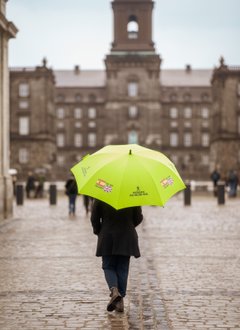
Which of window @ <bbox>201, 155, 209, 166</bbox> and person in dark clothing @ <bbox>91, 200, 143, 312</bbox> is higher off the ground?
person in dark clothing @ <bbox>91, 200, 143, 312</bbox>

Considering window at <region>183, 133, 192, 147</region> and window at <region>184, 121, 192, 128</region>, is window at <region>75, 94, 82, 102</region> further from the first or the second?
window at <region>183, 133, 192, 147</region>

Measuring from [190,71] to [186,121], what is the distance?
1019cm

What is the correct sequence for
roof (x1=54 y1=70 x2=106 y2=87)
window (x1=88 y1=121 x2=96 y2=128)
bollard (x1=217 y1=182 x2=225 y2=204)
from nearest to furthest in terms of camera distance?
bollard (x1=217 y1=182 x2=225 y2=204), window (x1=88 y1=121 x2=96 y2=128), roof (x1=54 y1=70 x2=106 y2=87)

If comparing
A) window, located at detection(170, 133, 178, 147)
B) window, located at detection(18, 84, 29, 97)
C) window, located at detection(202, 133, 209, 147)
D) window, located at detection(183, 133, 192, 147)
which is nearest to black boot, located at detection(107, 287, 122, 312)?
window, located at detection(18, 84, 29, 97)

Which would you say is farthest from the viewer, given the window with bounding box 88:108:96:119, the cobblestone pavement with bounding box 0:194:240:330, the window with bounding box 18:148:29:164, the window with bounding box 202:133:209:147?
the window with bounding box 88:108:96:119

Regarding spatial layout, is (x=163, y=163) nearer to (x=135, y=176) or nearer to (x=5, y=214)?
(x=135, y=176)

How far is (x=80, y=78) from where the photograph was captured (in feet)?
309

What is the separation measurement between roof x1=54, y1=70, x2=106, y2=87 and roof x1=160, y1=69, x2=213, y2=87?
872 centimetres

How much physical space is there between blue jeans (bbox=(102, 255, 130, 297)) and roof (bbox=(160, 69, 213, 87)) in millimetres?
84658

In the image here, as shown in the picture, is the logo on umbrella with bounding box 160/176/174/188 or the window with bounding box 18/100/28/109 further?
the window with bounding box 18/100/28/109

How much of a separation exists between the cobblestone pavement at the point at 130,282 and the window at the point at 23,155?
1887 inches

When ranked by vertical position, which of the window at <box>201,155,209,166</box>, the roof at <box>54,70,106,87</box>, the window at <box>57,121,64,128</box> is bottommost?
the window at <box>201,155,209,166</box>

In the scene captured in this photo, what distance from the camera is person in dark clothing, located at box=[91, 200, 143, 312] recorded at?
7.04 meters

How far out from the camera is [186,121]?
89312mm
